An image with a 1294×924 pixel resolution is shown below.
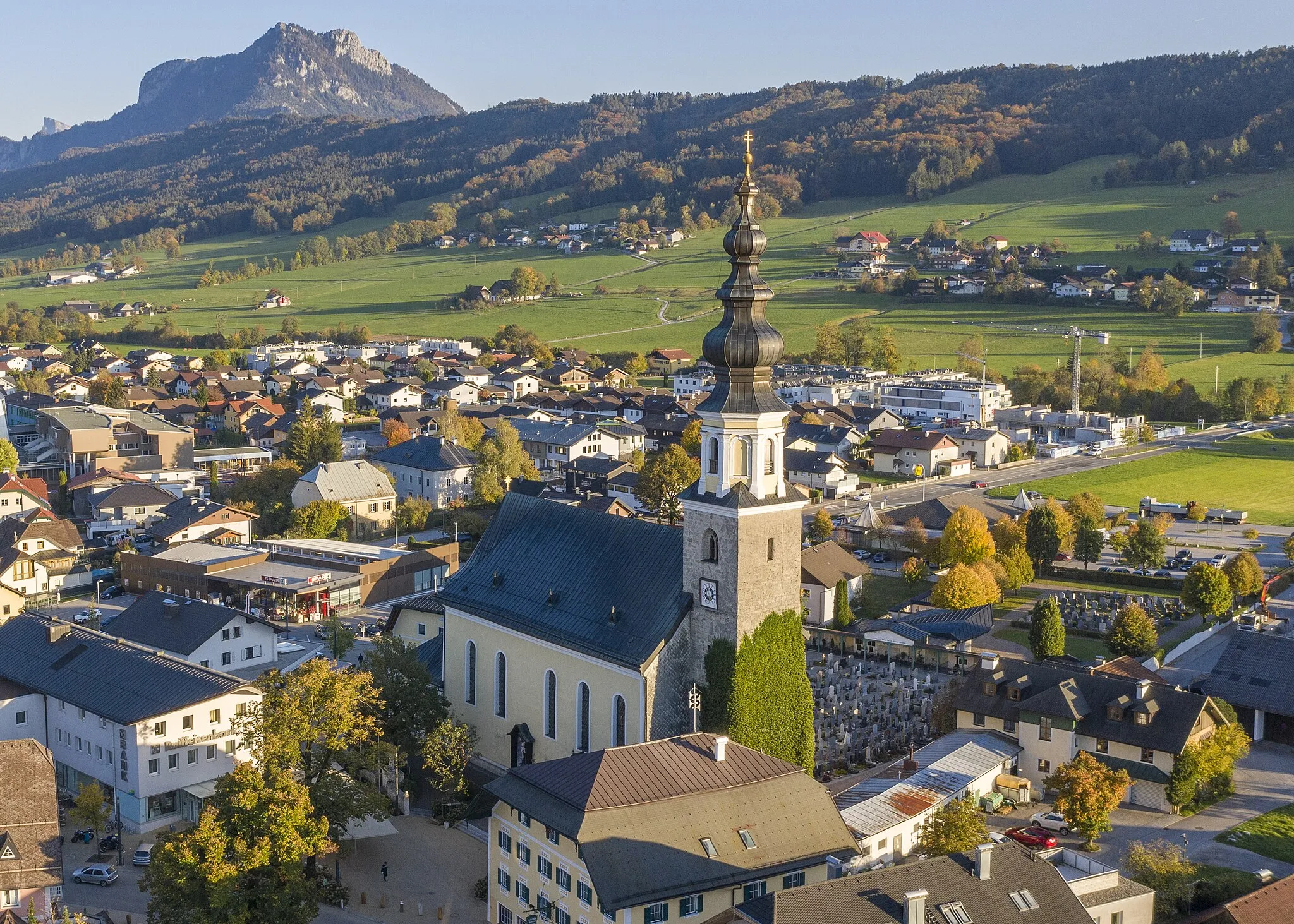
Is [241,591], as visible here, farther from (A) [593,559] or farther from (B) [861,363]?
(B) [861,363]

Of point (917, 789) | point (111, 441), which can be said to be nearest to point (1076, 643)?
point (917, 789)

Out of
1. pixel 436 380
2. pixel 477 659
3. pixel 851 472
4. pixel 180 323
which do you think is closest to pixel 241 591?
pixel 477 659

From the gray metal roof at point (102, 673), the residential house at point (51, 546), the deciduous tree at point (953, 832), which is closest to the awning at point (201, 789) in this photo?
the gray metal roof at point (102, 673)

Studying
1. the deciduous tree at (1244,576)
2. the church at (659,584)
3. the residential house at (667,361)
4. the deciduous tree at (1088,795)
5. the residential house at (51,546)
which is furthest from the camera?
the residential house at (667,361)

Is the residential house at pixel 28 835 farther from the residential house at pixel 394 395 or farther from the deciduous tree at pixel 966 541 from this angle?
the residential house at pixel 394 395

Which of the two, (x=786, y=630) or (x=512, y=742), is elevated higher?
(x=786, y=630)

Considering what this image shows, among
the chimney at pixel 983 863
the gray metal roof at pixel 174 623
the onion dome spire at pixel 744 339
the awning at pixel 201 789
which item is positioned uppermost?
the onion dome spire at pixel 744 339

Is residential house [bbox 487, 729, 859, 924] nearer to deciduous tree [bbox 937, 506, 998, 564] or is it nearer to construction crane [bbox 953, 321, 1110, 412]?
deciduous tree [bbox 937, 506, 998, 564]
